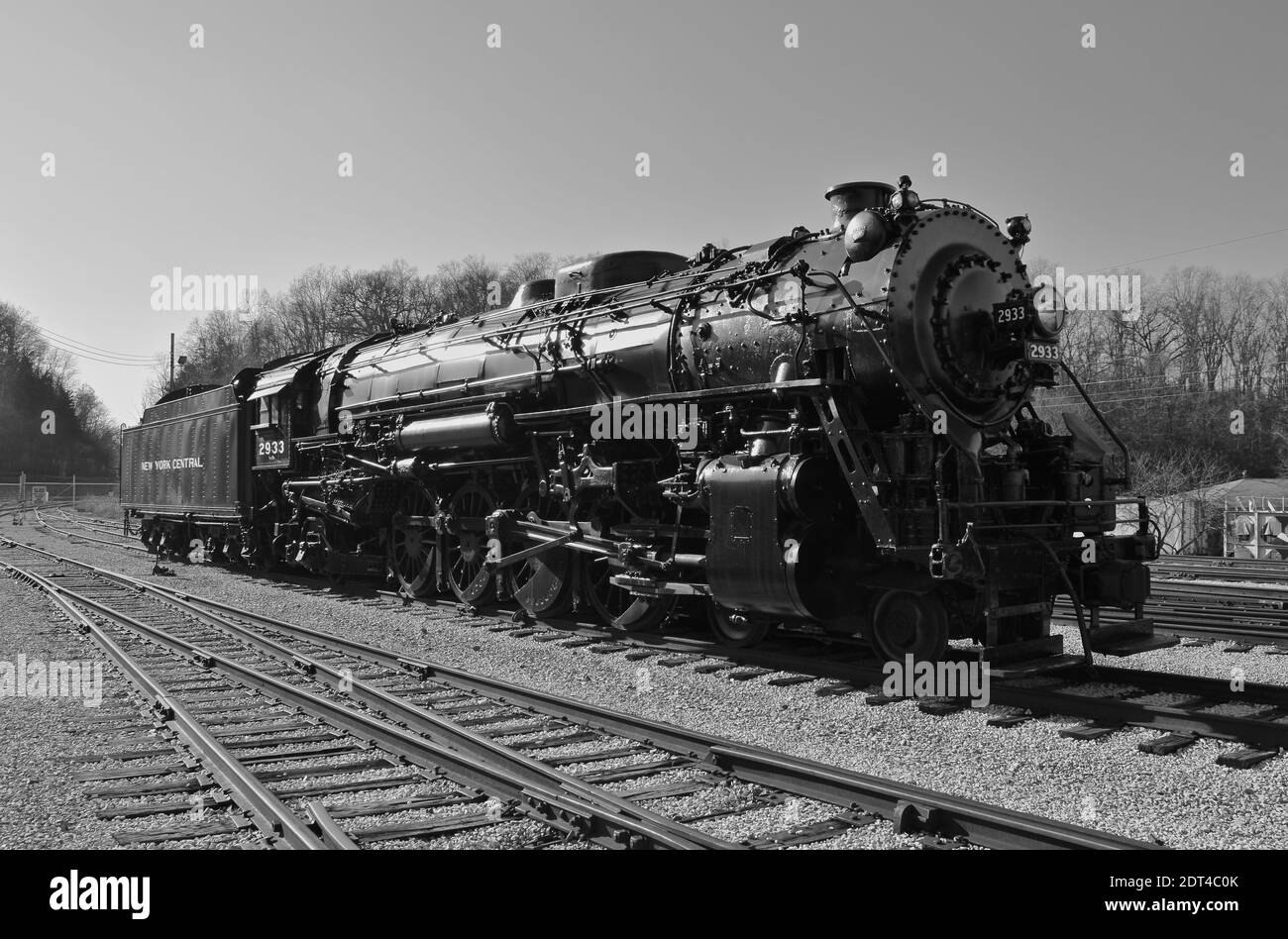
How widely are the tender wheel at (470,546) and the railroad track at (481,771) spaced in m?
3.47

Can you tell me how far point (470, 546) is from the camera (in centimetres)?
1330

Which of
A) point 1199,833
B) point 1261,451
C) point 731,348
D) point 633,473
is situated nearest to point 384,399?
point 633,473

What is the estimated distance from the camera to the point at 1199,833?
4590 millimetres

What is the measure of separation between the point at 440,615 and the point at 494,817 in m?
8.40

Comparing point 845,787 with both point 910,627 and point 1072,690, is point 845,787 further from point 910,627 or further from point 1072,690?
point 1072,690

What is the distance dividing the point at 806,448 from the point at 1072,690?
2.77 meters

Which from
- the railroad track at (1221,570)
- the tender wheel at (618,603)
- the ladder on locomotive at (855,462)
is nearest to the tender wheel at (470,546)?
the tender wheel at (618,603)

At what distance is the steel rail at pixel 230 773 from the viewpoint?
4.67 meters

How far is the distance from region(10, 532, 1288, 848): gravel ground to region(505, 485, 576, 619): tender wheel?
0.89m

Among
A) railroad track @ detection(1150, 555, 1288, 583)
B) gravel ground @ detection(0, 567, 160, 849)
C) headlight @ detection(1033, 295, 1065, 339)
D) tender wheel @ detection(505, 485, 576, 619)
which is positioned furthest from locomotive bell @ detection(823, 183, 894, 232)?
railroad track @ detection(1150, 555, 1288, 583)

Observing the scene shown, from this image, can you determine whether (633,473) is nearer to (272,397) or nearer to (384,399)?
(384,399)

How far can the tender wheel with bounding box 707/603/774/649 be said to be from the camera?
9234 millimetres

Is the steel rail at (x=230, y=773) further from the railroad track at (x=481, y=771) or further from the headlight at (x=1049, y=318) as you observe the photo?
the headlight at (x=1049, y=318)

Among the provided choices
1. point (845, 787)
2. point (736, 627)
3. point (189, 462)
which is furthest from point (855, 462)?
point (189, 462)
